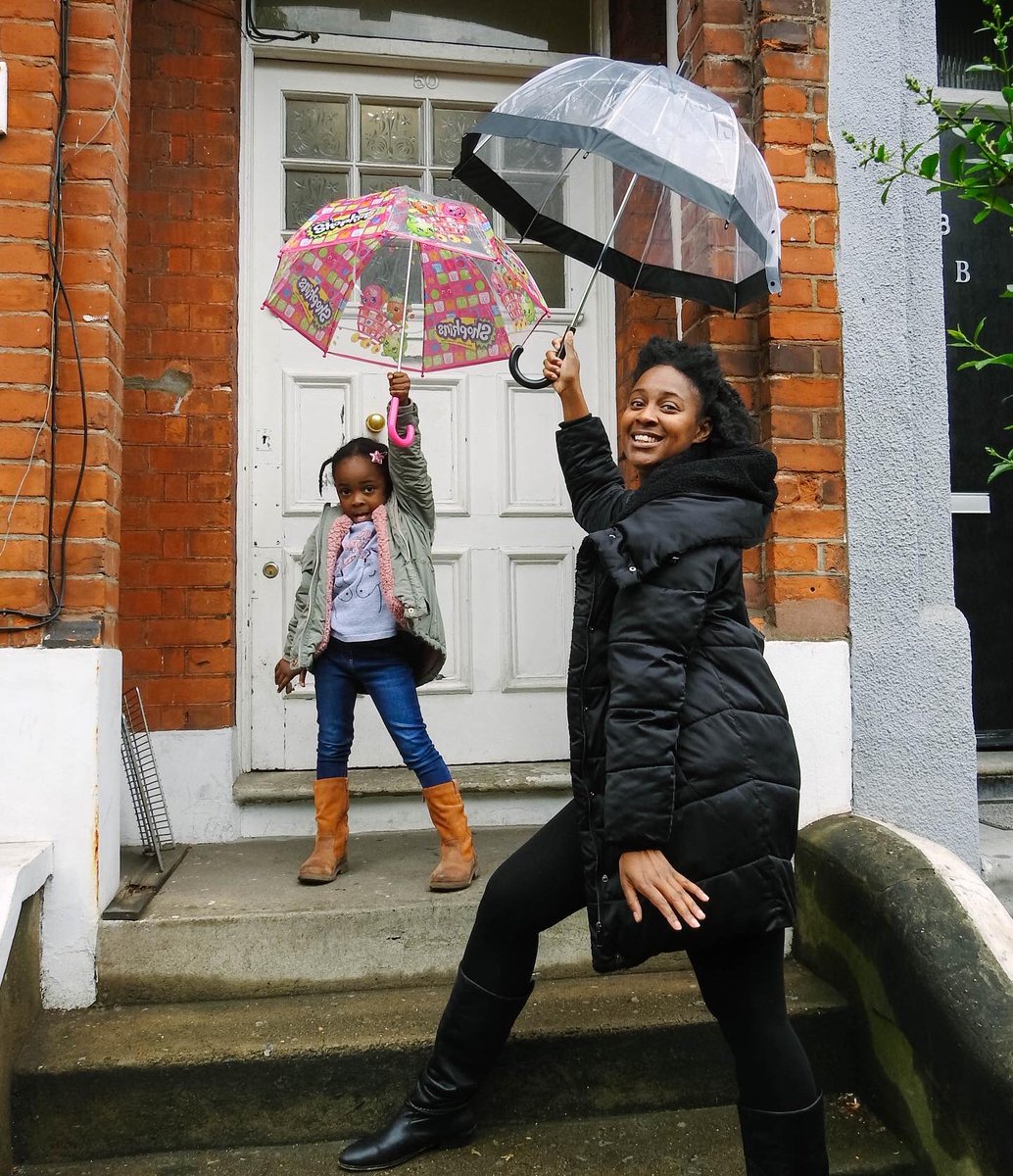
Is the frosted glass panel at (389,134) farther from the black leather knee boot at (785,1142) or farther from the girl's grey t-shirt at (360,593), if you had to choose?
the black leather knee boot at (785,1142)

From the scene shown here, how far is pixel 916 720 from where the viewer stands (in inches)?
125

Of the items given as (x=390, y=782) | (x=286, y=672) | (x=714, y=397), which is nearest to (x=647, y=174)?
(x=714, y=397)

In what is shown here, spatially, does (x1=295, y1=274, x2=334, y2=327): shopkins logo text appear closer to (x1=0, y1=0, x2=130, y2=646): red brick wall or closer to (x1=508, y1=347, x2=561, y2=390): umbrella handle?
(x1=0, y1=0, x2=130, y2=646): red brick wall

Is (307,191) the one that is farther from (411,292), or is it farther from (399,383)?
(399,383)

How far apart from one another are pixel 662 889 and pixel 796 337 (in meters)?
2.04

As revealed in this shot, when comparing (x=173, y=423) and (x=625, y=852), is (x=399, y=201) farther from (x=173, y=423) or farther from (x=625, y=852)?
(x=625, y=852)

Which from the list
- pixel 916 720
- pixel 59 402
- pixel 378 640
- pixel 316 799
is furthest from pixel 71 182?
pixel 916 720

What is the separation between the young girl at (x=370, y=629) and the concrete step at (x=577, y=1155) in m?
0.85

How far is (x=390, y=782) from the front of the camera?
3.75m

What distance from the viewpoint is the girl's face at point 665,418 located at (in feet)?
6.86

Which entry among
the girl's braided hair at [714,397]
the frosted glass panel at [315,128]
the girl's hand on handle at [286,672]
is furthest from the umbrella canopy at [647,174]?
the frosted glass panel at [315,128]

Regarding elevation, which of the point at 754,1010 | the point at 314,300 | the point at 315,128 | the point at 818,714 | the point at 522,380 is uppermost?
the point at 315,128

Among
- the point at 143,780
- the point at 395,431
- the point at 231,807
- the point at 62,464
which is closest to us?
the point at 62,464

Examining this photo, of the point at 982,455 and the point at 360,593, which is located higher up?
the point at 982,455
